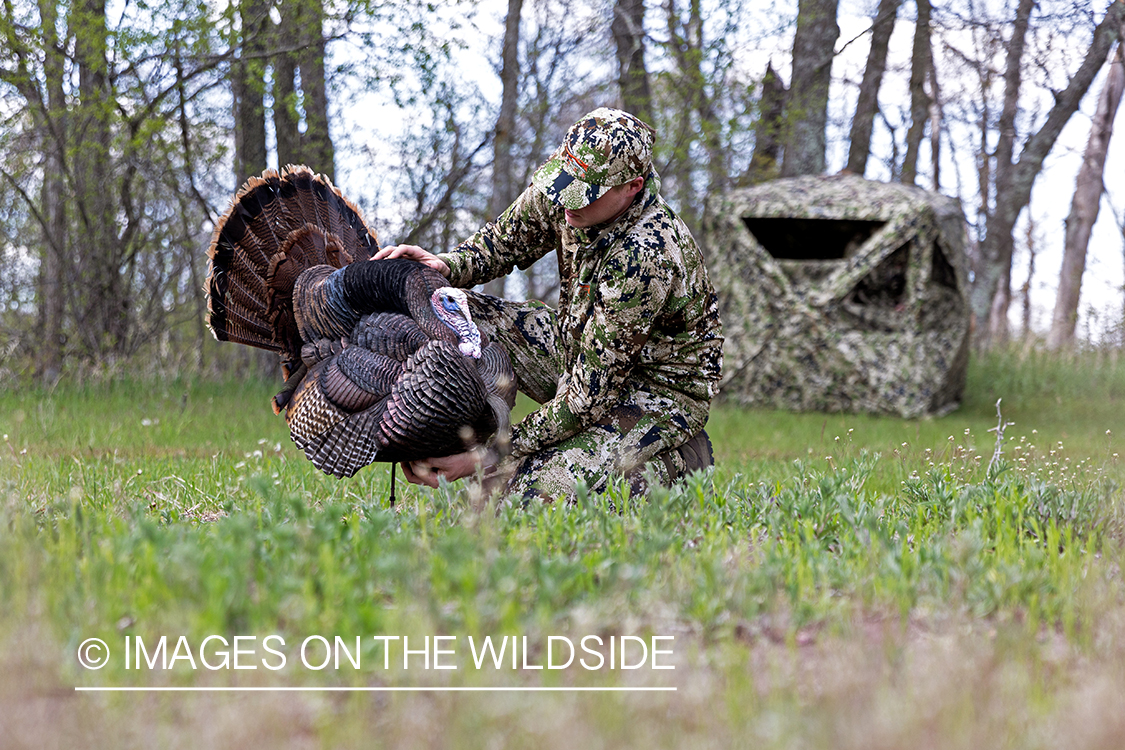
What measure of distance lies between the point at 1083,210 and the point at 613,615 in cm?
1899

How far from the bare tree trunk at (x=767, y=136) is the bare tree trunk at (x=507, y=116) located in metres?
3.37

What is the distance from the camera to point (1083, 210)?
58.6 feet

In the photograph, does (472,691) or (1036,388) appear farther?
(1036,388)

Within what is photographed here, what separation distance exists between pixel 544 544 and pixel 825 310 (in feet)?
25.4

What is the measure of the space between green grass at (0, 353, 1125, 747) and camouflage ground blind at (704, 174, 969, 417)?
6140mm

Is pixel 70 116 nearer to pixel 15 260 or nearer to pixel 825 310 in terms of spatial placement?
pixel 15 260

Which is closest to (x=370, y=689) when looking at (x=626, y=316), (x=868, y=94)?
(x=626, y=316)

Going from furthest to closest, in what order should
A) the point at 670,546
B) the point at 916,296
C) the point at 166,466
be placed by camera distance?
the point at 916,296 < the point at 166,466 < the point at 670,546

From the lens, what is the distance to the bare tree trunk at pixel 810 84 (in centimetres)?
1134

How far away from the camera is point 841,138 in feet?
60.8

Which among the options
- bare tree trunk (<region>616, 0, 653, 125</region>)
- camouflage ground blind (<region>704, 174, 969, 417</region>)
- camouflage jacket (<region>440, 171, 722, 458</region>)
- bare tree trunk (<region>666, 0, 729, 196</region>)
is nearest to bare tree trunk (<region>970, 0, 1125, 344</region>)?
camouflage ground blind (<region>704, 174, 969, 417</region>)

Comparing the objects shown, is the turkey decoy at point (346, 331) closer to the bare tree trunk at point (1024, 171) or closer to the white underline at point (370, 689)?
the white underline at point (370, 689)

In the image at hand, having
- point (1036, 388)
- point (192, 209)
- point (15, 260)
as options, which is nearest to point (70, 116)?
point (192, 209)

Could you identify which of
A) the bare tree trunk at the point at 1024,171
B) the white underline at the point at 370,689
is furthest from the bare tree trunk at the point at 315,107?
the white underline at the point at 370,689
